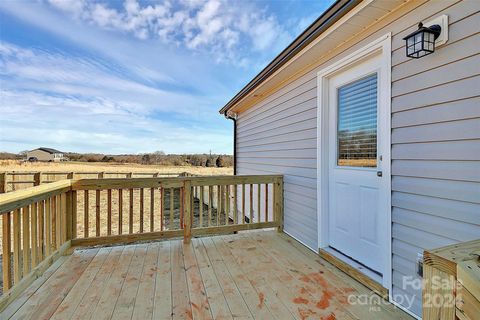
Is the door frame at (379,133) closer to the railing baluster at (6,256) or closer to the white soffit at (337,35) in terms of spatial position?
the white soffit at (337,35)

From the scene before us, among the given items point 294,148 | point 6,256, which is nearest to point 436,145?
point 294,148

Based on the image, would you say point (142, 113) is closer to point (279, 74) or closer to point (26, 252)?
point (279, 74)

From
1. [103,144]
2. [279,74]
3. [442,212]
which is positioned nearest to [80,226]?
[279,74]

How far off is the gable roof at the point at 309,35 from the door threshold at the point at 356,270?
2.32 m

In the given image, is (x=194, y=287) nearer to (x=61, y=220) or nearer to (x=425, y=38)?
(x=61, y=220)

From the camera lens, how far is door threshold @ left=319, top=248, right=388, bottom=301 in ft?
6.97

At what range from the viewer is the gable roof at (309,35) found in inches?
80.4

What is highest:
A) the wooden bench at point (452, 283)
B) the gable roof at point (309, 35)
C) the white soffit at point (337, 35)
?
the gable roof at point (309, 35)

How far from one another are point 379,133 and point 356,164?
0.46 metres

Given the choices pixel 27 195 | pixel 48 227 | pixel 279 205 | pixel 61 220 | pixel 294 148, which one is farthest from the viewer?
pixel 279 205

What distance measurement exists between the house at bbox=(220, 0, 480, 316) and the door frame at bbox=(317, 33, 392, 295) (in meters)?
0.01

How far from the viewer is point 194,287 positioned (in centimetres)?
222

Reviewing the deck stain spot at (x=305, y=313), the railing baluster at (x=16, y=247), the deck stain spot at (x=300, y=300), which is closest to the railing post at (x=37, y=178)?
the railing baluster at (x=16, y=247)

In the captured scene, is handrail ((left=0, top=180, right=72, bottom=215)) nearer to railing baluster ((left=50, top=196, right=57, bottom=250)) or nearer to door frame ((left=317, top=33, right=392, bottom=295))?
railing baluster ((left=50, top=196, right=57, bottom=250))
